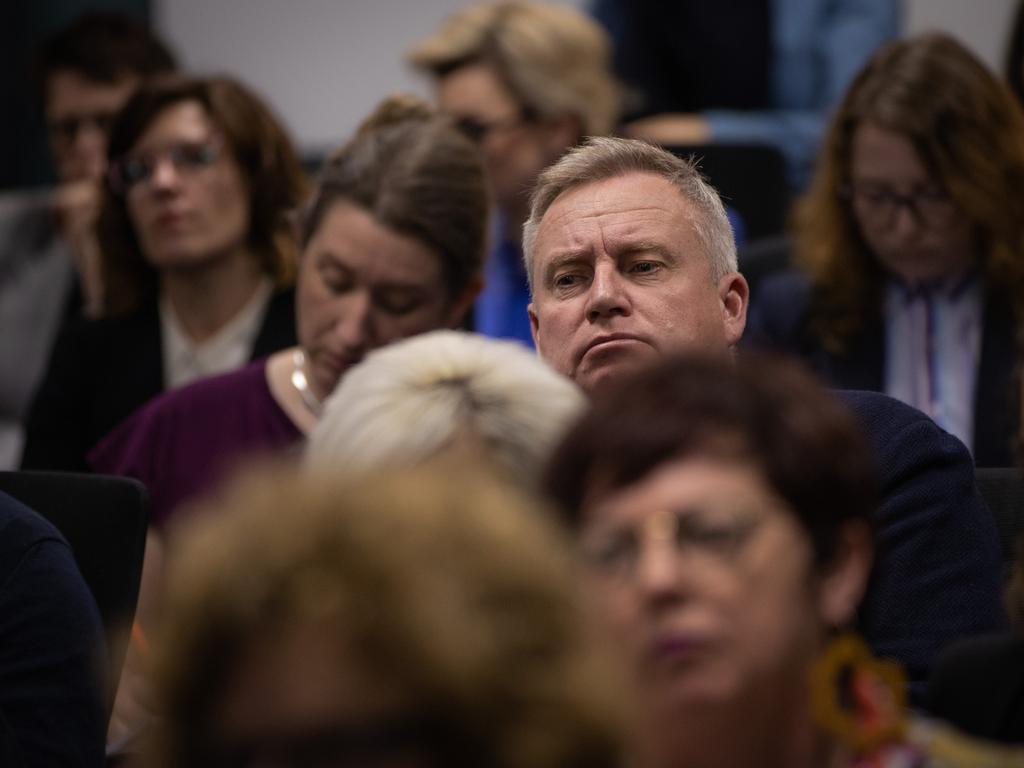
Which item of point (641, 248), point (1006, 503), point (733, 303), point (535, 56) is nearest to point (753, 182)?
point (535, 56)

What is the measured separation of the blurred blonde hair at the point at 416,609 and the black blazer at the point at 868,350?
232cm

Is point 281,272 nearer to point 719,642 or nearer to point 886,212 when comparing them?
point 886,212

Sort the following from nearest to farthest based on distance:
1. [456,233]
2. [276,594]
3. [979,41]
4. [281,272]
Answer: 1. [276,594]
2. [456,233]
3. [281,272]
4. [979,41]

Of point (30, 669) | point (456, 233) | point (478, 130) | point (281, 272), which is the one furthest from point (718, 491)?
point (478, 130)

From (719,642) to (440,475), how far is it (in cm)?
34

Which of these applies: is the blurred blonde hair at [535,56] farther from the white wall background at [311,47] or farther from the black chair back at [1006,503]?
the black chair back at [1006,503]

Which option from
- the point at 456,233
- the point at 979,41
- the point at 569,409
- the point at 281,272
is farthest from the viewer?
the point at 979,41

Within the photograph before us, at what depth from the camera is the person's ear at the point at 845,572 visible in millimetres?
1304

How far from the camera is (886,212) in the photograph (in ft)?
10.7

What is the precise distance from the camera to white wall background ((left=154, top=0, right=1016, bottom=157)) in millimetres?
5621

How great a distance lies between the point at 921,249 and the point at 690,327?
1081 millimetres

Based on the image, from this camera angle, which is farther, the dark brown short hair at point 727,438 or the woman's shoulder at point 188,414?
the woman's shoulder at point 188,414

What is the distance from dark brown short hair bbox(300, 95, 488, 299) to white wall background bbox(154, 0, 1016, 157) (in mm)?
2699

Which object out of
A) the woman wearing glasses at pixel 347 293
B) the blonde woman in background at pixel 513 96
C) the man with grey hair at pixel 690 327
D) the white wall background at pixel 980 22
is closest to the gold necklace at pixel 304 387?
the woman wearing glasses at pixel 347 293
